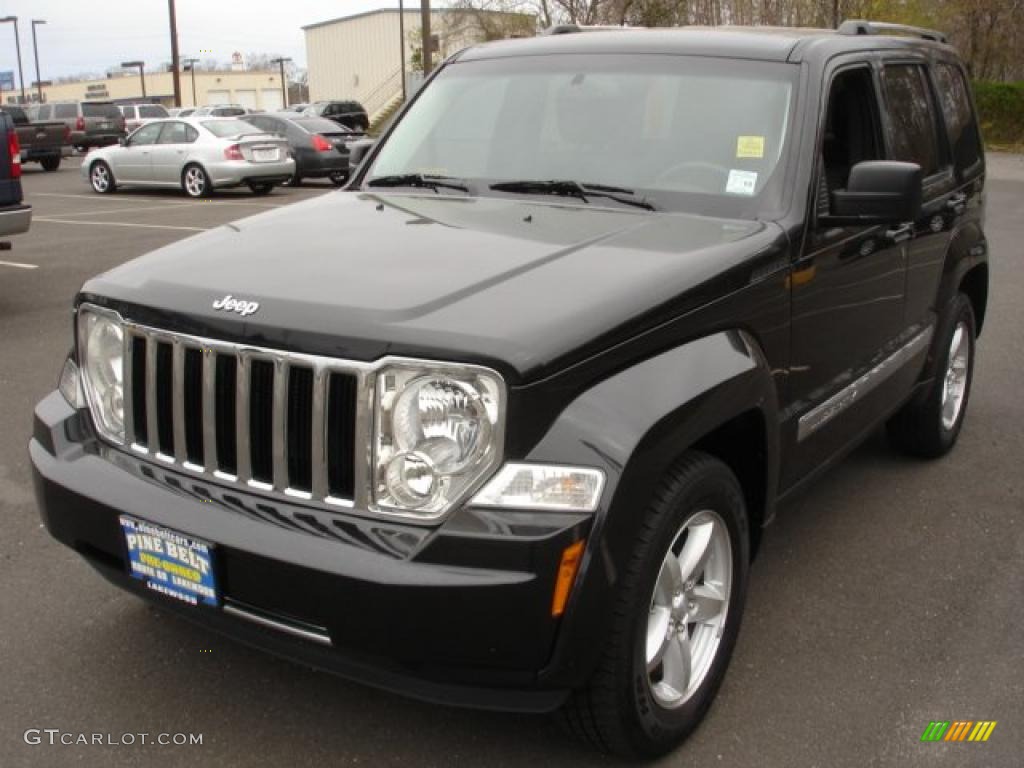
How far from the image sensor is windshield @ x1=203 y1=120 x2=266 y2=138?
18625 mm

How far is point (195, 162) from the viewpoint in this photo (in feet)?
61.2

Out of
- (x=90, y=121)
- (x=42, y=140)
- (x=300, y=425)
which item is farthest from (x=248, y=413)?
(x=90, y=121)

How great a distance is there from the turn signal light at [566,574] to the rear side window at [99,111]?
114ft

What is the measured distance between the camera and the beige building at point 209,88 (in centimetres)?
9614

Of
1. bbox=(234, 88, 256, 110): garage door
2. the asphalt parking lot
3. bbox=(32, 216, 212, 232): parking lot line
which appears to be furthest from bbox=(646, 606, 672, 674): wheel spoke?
bbox=(234, 88, 256, 110): garage door

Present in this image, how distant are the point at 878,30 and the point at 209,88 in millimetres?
100626

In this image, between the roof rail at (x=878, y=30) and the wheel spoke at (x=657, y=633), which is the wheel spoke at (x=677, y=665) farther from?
the roof rail at (x=878, y=30)

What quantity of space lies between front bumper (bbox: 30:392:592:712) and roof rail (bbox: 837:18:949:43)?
9.30 ft

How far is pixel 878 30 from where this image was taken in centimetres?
452

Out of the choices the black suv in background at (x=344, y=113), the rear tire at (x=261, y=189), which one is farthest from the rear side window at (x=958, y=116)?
the black suv in background at (x=344, y=113)

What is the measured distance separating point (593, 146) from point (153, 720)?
2.30 m

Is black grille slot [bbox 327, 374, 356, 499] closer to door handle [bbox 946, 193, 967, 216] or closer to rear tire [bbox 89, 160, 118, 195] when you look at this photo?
door handle [bbox 946, 193, 967, 216]

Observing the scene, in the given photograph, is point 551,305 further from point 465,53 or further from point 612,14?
point 612,14

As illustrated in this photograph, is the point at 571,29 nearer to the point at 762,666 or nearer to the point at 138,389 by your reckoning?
the point at 138,389
